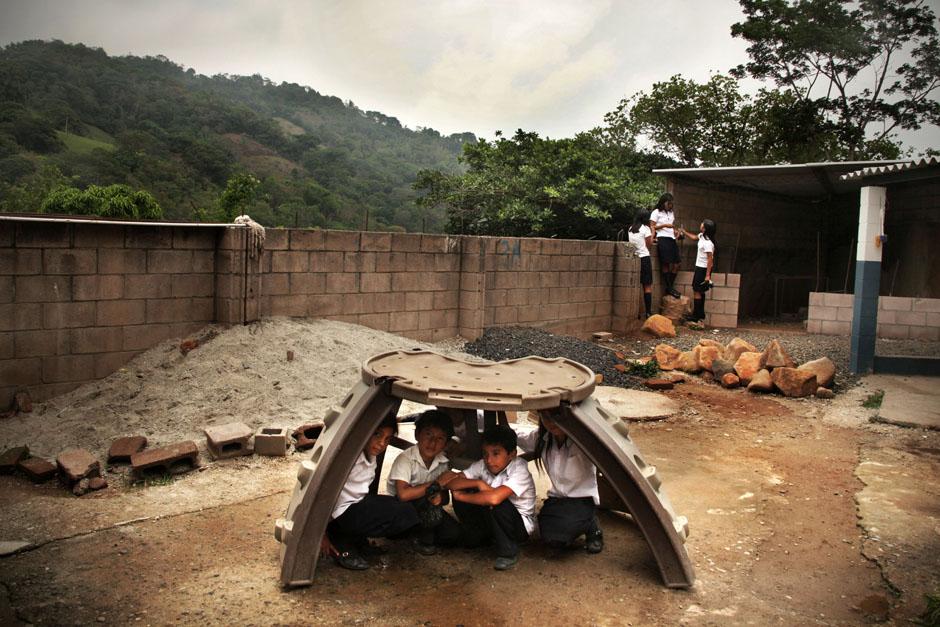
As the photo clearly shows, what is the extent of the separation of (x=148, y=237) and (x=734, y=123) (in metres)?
17.3

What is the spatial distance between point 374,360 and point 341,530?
3.18ft

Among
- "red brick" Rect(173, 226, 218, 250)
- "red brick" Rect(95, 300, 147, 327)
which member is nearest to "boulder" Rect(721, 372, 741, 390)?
"red brick" Rect(173, 226, 218, 250)

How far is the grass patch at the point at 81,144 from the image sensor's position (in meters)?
23.5

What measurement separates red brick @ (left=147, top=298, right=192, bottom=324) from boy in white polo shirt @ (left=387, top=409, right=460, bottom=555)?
3.90 metres

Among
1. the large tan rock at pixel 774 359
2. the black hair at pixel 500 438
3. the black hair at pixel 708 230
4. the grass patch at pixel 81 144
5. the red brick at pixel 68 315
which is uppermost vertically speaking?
the grass patch at pixel 81 144

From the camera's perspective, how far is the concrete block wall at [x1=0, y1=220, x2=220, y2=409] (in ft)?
20.2

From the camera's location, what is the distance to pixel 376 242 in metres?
8.92

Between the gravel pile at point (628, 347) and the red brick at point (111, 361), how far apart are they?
4.34 m

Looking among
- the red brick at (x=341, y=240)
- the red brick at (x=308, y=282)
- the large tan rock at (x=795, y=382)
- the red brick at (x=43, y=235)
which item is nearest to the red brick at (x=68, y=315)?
the red brick at (x=43, y=235)

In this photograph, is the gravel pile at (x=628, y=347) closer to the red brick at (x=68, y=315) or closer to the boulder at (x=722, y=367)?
the boulder at (x=722, y=367)

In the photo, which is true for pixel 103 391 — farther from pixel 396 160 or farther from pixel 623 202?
pixel 396 160

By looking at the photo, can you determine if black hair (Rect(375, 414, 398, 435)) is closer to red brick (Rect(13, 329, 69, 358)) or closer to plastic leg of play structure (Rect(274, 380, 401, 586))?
plastic leg of play structure (Rect(274, 380, 401, 586))

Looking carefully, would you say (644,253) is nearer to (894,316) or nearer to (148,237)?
(894,316)

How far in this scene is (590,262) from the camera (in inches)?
489
